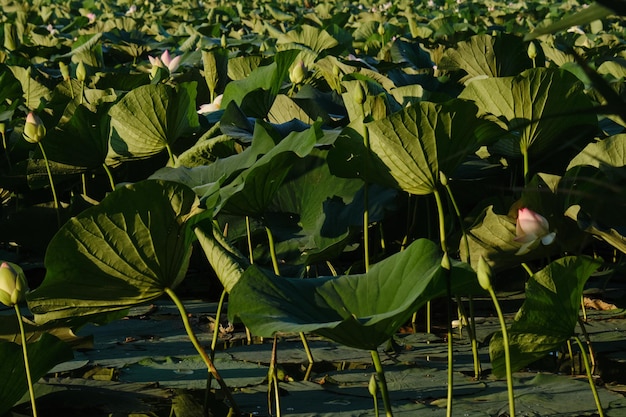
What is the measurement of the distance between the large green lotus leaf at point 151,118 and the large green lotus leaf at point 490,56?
3.23 ft

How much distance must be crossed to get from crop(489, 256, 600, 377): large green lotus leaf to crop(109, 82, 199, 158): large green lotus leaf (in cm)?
106

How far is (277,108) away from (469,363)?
3.13ft

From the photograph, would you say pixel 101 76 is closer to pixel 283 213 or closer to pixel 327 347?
pixel 283 213

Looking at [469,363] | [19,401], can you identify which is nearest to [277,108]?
[469,363]

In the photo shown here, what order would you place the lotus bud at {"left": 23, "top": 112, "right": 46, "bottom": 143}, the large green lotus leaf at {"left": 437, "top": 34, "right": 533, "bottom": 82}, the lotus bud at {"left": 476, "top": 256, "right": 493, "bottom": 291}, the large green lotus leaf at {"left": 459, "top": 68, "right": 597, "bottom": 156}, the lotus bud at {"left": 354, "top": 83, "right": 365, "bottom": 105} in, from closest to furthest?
the lotus bud at {"left": 476, "top": 256, "right": 493, "bottom": 291}, the lotus bud at {"left": 354, "top": 83, "right": 365, "bottom": 105}, the large green lotus leaf at {"left": 459, "top": 68, "right": 597, "bottom": 156}, the lotus bud at {"left": 23, "top": 112, "right": 46, "bottom": 143}, the large green lotus leaf at {"left": 437, "top": 34, "right": 533, "bottom": 82}

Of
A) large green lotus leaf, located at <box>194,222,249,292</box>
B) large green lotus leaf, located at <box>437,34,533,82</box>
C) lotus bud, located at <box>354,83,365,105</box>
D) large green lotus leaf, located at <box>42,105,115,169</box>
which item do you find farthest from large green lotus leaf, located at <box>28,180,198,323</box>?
large green lotus leaf, located at <box>437,34,533,82</box>

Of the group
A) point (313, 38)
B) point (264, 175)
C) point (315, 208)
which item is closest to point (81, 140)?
point (315, 208)

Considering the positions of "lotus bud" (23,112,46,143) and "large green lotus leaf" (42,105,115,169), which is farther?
"large green lotus leaf" (42,105,115,169)

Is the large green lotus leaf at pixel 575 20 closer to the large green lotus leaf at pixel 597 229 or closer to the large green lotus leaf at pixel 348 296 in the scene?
the large green lotus leaf at pixel 348 296

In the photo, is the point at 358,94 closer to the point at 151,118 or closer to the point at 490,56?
the point at 151,118

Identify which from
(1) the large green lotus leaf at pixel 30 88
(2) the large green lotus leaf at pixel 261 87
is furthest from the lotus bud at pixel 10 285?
(1) the large green lotus leaf at pixel 30 88

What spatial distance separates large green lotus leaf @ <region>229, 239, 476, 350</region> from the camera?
125 centimetres

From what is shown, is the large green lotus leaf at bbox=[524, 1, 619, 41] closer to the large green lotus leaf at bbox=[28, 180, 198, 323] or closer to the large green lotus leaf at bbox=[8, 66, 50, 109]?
the large green lotus leaf at bbox=[28, 180, 198, 323]

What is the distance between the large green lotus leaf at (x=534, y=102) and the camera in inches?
76.0
